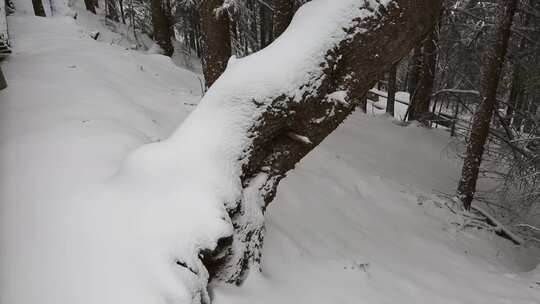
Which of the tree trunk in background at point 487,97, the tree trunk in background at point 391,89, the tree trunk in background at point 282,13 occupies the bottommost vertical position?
the tree trunk in background at point 391,89

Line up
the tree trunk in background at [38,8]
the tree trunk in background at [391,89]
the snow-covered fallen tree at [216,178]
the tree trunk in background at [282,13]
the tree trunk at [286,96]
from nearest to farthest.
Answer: the snow-covered fallen tree at [216,178] → the tree trunk at [286,96] → the tree trunk in background at [282,13] → the tree trunk in background at [38,8] → the tree trunk in background at [391,89]

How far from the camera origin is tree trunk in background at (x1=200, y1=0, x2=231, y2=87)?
18.5ft

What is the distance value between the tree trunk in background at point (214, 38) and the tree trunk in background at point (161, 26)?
26.6 feet

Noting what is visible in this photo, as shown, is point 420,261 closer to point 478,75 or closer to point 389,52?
point 389,52

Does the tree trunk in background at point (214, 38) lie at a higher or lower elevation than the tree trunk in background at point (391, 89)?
higher

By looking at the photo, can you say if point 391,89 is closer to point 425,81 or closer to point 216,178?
point 425,81

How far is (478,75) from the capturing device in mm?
11094

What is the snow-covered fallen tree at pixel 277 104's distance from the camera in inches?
131

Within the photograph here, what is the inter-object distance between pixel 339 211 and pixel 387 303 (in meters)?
1.95

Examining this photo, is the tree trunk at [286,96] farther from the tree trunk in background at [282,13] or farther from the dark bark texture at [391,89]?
the dark bark texture at [391,89]

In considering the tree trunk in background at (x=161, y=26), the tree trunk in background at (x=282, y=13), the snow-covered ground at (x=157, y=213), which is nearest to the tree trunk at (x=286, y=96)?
the snow-covered ground at (x=157, y=213)

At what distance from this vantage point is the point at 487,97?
6891 mm

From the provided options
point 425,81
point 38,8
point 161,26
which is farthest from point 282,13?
point 38,8

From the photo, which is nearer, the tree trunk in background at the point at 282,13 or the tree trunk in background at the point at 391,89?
the tree trunk in background at the point at 282,13
